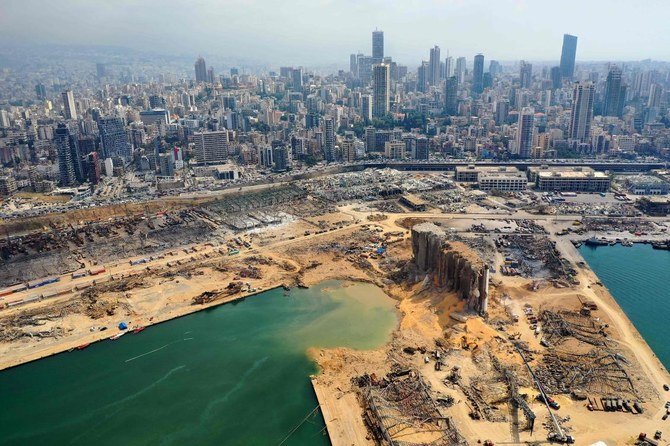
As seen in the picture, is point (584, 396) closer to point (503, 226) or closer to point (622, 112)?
point (503, 226)

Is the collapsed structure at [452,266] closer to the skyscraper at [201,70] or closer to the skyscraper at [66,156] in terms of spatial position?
the skyscraper at [66,156]

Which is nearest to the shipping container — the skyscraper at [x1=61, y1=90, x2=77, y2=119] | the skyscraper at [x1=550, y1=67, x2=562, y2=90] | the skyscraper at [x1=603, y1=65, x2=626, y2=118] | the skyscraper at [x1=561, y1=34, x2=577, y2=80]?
the skyscraper at [x1=61, y1=90, x2=77, y2=119]

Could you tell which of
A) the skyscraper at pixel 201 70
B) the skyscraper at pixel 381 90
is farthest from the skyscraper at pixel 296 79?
the skyscraper at pixel 381 90

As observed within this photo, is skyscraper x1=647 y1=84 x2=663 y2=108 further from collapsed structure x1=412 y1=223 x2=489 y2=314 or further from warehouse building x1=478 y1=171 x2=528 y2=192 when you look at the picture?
collapsed structure x1=412 y1=223 x2=489 y2=314

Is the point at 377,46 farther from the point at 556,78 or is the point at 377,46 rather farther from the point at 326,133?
the point at 326,133

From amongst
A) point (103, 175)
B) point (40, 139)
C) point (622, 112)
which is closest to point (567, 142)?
point (622, 112)

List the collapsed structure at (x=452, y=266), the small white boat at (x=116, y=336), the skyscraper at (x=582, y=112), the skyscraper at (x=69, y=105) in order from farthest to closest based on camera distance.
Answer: the skyscraper at (x=69, y=105) → the skyscraper at (x=582, y=112) → the collapsed structure at (x=452, y=266) → the small white boat at (x=116, y=336)

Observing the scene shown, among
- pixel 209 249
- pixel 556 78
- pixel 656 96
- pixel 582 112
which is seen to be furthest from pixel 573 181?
pixel 556 78
